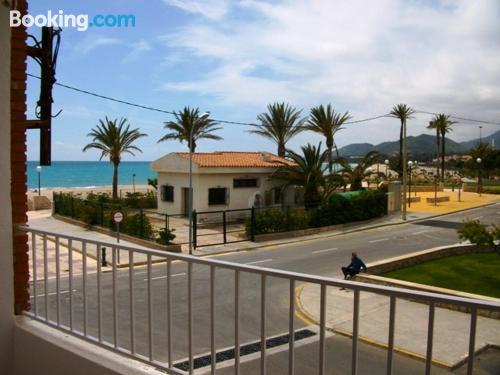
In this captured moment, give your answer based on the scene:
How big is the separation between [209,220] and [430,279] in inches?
675

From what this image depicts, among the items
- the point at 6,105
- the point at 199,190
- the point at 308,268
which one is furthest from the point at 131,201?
the point at 6,105

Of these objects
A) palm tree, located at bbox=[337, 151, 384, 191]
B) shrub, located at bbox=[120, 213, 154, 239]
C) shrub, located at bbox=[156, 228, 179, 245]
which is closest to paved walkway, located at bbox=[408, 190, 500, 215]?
palm tree, located at bbox=[337, 151, 384, 191]

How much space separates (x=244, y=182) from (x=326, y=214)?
6478mm

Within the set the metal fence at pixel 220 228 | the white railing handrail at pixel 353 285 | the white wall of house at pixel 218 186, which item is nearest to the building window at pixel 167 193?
the white wall of house at pixel 218 186

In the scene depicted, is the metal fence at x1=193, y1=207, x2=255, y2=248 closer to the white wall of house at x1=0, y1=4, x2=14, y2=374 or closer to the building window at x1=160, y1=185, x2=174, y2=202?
the building window at x1=160, y1=185, x2=174, y2=202

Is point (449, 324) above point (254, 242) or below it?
above

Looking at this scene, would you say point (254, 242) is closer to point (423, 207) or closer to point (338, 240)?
point (338, 240)

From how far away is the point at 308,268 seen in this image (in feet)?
53.8

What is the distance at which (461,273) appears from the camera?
13.8 meters

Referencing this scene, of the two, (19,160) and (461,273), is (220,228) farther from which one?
(19,160)

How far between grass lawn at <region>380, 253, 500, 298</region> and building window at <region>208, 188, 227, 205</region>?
1663cm

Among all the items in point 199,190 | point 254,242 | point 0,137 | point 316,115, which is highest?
point 316,115

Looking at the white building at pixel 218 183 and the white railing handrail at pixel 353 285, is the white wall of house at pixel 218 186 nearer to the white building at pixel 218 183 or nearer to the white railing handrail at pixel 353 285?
the white building at pixel 218 183

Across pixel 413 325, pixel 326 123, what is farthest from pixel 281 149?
pixel 413 325
